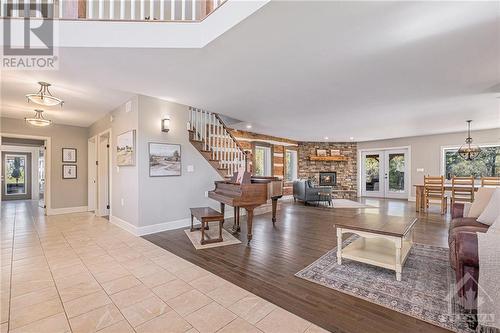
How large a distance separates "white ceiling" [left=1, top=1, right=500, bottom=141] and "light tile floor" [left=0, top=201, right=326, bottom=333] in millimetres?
2516

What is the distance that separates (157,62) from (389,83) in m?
3.33

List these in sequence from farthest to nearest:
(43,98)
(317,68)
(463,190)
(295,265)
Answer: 1. (463,190)
2. (43,98)
3. (317,68)
4. (295,265)

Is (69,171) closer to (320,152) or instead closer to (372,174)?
(320,152)

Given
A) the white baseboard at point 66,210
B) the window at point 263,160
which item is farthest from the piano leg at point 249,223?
the white baseboard at point 66,210

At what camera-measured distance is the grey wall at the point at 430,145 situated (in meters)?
7.38

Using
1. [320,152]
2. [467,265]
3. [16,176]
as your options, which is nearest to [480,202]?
→ [467,265]

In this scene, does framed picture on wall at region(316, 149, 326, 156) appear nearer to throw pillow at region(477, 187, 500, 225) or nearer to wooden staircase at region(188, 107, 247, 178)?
wooden staircase at region(188, 107, 247, 178)

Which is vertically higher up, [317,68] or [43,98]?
[317,68]

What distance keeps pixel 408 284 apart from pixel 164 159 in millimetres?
4075

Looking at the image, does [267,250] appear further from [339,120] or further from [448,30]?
[339,120]

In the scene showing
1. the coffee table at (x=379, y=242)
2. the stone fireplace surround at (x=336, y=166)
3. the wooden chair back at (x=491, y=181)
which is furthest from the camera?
the stone fireplace surround at (x=336, y=166)

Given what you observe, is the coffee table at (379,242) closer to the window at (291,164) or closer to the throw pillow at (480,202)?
the throw pillow at (480,202)

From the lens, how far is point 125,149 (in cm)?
433

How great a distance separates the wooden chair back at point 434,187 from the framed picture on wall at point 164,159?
257 inches
